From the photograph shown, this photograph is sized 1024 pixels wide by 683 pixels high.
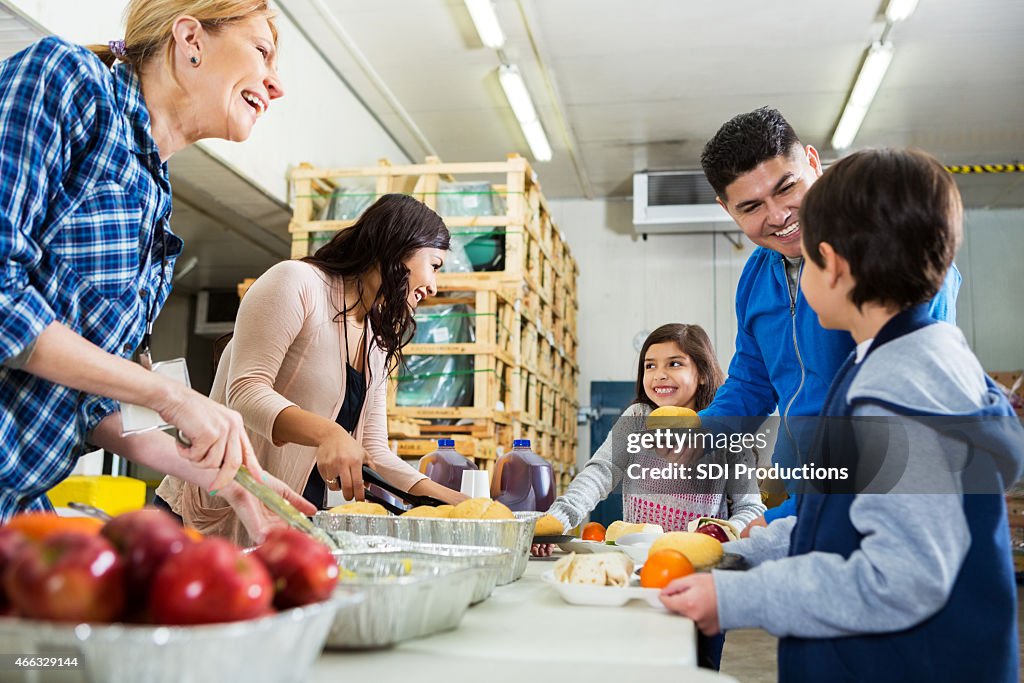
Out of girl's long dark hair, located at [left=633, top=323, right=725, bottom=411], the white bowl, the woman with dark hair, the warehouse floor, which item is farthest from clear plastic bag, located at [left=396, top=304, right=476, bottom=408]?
the white bowl

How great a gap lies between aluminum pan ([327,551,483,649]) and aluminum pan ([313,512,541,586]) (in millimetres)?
299

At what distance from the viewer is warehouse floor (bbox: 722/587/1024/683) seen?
13.0 ft

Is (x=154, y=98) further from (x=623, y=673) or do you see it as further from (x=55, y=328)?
(x=623, y=673)

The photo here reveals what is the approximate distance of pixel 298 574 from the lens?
0.69m

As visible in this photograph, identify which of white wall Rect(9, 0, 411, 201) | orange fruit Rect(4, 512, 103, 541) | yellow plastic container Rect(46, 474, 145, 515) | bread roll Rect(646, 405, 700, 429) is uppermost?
white wall Rect(9, 0, 411, 201)

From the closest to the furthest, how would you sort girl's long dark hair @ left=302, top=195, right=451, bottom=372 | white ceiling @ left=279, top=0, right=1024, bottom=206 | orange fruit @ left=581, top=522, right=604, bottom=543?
orange fruit @ left=581, top=522, right=604, bottom=543 → girl's long dark hair @ left=302, top=195, right=451, bottom=372 → white ceiling @ left=279, top=0, right=1024, bottom=206

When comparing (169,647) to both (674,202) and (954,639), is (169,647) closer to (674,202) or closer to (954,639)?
(954,639)

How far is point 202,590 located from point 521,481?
160cm

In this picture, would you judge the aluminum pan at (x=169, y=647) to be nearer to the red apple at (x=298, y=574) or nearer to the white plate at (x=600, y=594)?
the red apple at (x=298, y=574)

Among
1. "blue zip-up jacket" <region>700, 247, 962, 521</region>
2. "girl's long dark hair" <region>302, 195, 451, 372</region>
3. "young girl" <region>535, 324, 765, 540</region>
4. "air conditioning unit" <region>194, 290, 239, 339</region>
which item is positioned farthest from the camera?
"air conditioning unit" <region>194, 290, 239, 339</region>

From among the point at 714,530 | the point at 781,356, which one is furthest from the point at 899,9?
the point at 714,530

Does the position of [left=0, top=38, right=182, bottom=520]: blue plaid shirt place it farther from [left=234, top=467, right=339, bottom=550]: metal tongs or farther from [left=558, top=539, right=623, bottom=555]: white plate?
[left=558, top=539, right=623, bottom=555]: white plate

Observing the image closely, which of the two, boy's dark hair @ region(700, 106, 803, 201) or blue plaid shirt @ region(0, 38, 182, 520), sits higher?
boy's dark hair @ region(700, 106, 803, 201)

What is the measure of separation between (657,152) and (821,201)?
256 inches
